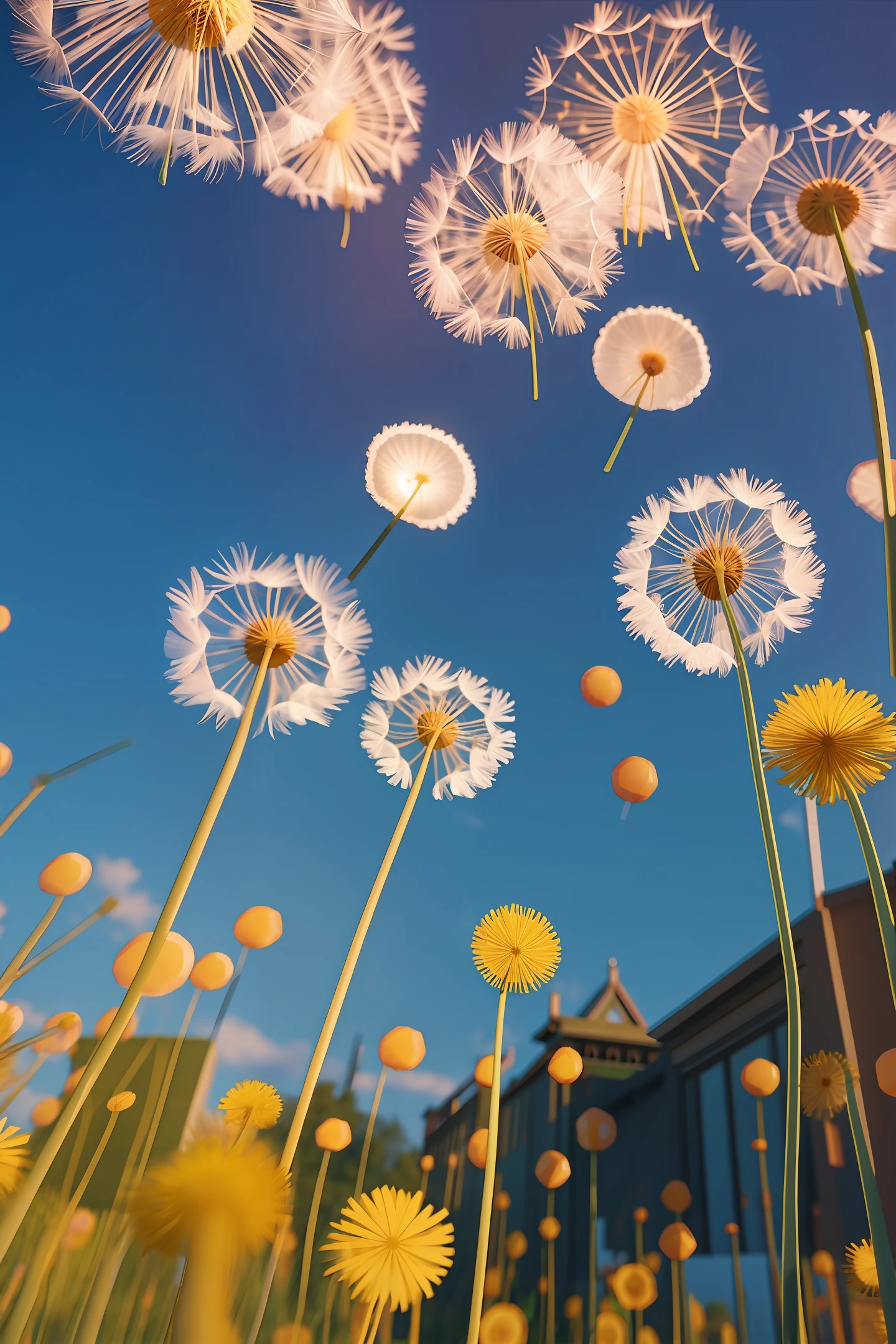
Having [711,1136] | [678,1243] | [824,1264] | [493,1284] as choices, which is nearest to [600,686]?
[678,1243]

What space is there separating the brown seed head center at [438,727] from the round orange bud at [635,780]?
70 cm

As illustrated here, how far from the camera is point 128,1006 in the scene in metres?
1.23

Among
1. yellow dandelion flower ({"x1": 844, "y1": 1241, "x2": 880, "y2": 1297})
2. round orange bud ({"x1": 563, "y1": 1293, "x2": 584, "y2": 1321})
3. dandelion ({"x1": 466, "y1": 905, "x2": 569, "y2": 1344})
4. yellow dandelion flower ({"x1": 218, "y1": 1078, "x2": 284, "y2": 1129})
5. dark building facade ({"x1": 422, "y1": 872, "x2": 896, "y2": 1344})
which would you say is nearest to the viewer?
dandelion ({"x1": 466, "y1": 905, "x2": 569, "y2": 1344})

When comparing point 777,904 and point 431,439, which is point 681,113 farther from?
point 777,904

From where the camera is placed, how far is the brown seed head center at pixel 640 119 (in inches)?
84.2

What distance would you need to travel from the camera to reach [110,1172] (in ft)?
20.8

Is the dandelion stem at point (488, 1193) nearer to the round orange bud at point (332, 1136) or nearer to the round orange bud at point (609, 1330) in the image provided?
the round orange bud at point (332, 1136)

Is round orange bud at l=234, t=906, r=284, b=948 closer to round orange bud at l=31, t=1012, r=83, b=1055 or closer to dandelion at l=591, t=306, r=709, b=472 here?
round orange bud at l=31, t=1012, r=83, b=1055

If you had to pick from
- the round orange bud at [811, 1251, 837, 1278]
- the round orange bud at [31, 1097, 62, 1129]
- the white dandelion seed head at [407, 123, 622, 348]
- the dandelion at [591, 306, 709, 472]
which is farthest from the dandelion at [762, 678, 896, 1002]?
the round orange bud at [811, 1251, 837, 1278]

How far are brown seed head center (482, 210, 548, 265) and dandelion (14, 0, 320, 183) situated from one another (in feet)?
2.17

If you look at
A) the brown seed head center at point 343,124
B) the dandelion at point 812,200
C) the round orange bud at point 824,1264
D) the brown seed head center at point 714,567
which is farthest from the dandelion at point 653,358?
the round orange bud at point 824,1264

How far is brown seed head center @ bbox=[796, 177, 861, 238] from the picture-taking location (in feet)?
5.59

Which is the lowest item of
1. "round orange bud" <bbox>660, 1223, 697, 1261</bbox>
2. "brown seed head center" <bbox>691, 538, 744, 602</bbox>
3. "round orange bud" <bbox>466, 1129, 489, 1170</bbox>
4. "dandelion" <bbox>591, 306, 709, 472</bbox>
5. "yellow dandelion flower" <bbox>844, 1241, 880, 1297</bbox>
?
"yellow dandelion flower" <bbox>844, 1241, 880, 1297</bbox>

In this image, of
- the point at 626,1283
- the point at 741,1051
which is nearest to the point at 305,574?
the point at 626,1283
